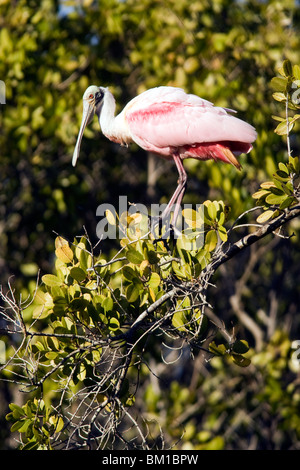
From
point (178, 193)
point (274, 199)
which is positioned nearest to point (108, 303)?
point (274, 199)

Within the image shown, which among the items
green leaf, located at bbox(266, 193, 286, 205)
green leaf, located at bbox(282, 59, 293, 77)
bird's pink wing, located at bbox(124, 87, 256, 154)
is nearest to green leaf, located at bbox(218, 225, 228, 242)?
green leaf, located at bbox(266, 193, 286, 205)

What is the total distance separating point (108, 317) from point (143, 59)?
16.5 ft

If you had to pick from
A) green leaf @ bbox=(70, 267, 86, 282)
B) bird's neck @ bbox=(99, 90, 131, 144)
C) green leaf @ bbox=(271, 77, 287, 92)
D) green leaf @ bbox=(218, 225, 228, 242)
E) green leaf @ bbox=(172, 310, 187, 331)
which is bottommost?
green leaf @ bbox=(172, 310, 187, 331)

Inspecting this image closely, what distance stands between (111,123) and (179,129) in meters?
0.67

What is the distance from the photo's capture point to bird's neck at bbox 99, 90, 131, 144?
5.51 meters

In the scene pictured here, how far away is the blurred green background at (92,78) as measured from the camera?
7871mm

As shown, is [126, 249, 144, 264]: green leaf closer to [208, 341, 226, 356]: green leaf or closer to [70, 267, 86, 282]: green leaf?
[70, 267, 86, 282]: green leaf

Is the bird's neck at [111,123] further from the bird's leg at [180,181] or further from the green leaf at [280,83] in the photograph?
the green leaf at [280,83]

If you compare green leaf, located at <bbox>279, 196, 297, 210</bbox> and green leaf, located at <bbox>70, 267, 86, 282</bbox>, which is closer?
green leaf, located at <bbox>279, 196, 297, 210</bbox>

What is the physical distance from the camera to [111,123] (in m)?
5.62

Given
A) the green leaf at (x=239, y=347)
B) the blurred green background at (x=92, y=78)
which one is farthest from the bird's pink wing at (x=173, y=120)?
the blurred green background at (x=92, y=78)

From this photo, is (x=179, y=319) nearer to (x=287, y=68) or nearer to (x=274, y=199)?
(x=274, y=199)

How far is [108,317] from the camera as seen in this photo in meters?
3.79

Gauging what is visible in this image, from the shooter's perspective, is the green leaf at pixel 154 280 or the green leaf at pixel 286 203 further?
the green leaf at pixel 154 280
